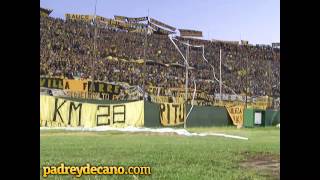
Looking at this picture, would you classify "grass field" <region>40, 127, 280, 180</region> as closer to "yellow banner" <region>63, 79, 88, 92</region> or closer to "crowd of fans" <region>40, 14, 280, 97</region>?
"yellow banner" <region>63, 79, 88, 92</region>

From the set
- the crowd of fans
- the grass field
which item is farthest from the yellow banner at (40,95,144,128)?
the crowd of fans

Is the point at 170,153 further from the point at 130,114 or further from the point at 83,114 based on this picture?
the point at 130,114

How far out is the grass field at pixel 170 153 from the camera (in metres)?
6.01

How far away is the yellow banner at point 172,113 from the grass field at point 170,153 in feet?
6.07

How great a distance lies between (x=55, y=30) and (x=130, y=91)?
236 cm

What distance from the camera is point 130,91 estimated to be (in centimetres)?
1117

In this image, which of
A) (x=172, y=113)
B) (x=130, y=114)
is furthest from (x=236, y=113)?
(x=130, y=114)

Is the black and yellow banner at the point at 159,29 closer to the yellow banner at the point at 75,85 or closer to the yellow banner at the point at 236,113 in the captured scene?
the yellow banner at the point at 75,85

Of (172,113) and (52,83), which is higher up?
(52,83)

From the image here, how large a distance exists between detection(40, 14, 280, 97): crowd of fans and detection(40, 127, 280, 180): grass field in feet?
7.91

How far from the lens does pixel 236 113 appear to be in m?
11.3

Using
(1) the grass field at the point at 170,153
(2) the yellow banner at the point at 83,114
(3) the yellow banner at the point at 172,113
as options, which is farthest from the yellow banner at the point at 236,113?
(2) the yellow banner at the point at 83,114

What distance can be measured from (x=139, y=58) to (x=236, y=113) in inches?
112
